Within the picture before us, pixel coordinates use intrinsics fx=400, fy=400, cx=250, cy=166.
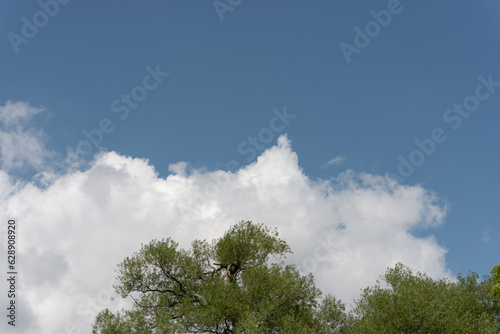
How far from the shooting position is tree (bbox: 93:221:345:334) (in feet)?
125

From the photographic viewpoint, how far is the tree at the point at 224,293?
38.2 metres

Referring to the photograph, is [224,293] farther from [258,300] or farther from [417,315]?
[417,315]

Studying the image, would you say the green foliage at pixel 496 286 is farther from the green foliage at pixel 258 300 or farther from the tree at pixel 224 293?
the tree at pixel 224 293

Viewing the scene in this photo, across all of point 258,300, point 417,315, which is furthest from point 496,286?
point 258,300

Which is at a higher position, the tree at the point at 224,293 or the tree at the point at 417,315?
the tree at the point at 224,293

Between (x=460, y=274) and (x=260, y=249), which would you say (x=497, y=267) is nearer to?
(x=460, y=274)

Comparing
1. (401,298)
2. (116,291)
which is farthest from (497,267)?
(116,291)

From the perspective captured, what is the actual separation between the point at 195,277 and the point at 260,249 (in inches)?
327

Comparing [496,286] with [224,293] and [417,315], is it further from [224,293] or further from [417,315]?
[224,293]

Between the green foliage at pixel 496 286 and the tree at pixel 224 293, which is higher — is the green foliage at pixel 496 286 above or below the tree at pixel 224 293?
below

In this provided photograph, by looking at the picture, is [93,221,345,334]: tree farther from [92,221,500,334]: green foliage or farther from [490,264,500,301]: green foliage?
[490,264,500,301]: green foliage

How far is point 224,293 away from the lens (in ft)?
127

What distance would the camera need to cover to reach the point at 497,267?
37.0m

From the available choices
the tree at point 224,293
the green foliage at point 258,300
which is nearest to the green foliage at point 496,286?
the green foliage at point 258,300
